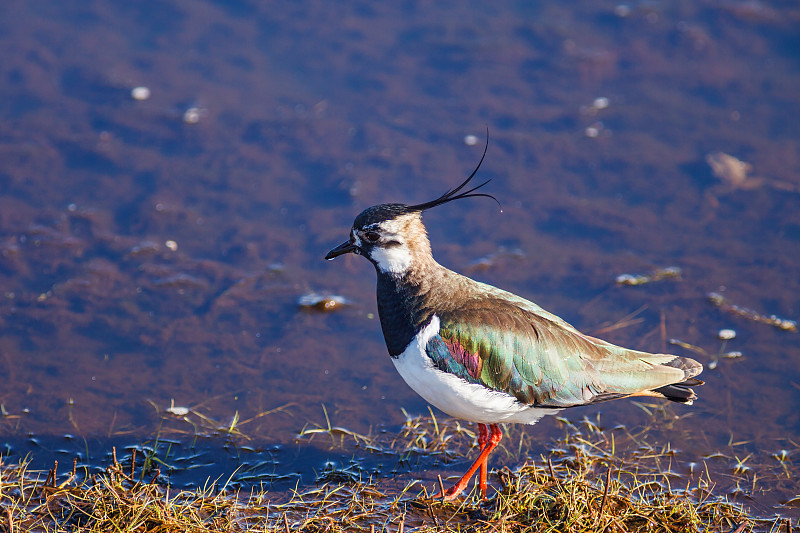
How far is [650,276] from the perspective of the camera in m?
6.62

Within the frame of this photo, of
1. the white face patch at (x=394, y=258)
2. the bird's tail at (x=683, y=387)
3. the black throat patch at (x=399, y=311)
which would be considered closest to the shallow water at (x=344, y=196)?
the bird's tail at (x=683, y=387)

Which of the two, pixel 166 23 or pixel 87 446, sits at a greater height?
pixel 166 23

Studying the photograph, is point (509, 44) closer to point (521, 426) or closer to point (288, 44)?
point (288, 44)

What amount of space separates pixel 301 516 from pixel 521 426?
171 cm

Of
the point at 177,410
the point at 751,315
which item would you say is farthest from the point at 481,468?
the point at 751,315

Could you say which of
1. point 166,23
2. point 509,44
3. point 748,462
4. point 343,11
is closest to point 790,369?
point 748,462

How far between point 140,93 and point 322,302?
3.20 m

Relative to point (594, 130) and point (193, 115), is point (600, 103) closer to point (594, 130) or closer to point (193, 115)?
point (594, 130)

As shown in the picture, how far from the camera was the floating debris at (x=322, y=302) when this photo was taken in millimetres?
6301

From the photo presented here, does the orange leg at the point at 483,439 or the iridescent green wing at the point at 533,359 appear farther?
the orange leg at the point at 483,439

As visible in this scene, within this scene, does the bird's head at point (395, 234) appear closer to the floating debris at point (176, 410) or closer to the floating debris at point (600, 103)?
the floating debris at point (176, 410)

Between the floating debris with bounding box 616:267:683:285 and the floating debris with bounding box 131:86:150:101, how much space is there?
4728 millimetres

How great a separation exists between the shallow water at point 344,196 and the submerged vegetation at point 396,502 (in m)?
0.32

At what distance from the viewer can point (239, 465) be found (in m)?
4.95
